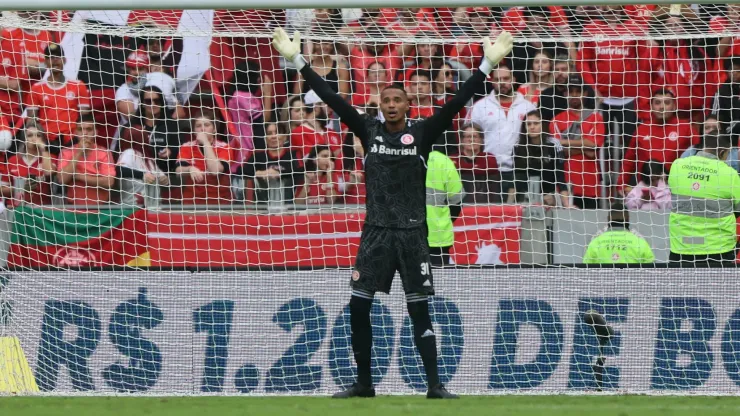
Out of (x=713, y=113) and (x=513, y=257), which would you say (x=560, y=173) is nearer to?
(x=513, y=257)

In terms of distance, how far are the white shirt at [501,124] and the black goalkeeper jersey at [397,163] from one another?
9.99ft

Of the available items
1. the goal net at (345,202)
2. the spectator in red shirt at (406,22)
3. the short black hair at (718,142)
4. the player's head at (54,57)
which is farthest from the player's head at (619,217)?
the player's head at (54,57)

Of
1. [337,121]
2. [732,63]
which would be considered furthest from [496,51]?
[732,63]

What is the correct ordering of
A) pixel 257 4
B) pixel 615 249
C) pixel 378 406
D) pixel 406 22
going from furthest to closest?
pixel 406 22
pixel 615 249
pixel 257 4
pixel 378 406

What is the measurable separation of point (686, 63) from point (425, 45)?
2397 millimetres

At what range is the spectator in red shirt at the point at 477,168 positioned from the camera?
33.2ft

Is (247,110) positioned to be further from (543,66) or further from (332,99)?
(332,99)

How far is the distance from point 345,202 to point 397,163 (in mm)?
3022

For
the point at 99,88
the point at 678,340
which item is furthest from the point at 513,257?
the point at 99,88

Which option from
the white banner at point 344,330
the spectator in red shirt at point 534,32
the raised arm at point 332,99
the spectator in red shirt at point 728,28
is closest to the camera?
the raised arm at point 332,99

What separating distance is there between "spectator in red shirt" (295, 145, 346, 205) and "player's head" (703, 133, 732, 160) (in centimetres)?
325

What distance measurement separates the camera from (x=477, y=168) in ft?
33.4

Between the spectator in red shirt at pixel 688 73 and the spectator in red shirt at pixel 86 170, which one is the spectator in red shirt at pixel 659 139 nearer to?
the spectator in red shirt at pixel 688 73

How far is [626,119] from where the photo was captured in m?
10.3
